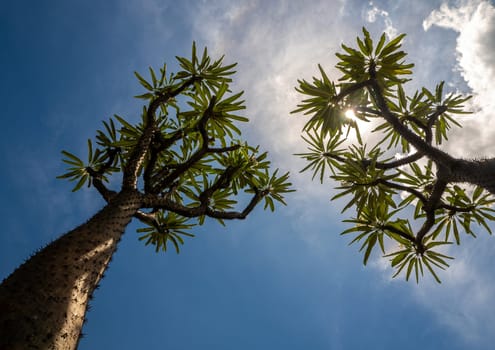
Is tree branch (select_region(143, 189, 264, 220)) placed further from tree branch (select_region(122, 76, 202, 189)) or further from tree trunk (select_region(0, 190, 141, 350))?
tree trunk (select_region(0, 190, 141, 350))

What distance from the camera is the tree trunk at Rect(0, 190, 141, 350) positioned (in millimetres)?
1585

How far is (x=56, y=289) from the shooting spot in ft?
6.15

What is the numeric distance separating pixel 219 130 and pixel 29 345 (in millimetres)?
3266

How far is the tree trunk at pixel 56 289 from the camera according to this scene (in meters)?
1.58

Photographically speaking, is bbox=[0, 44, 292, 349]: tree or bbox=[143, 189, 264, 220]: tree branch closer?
bbox=[0, 44, 292, 349]: tree

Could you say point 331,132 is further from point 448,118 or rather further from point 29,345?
point 29,345

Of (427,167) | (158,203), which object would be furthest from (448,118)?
(158,203)

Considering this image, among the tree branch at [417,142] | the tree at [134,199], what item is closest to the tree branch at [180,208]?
the tree at [134,199]

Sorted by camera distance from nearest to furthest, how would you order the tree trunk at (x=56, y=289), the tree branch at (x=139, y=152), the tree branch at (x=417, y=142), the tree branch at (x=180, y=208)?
the tree trunk at (x=56, y=289) → the tree branch at (x=417, y=142) → the tree branch at (x=139, y=152) → the tree branch at (x=180, y=208)

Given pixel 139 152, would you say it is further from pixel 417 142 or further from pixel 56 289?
pixel 417 142

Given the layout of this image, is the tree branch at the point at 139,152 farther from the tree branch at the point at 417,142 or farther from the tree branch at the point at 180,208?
the tree branch at the point at 417,142

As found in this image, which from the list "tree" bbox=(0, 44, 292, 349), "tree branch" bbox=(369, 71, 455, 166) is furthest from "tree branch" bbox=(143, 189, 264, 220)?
"tree branch" bbox=(369, 71, 455, 166)

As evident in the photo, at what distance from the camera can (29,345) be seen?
4.99 ft

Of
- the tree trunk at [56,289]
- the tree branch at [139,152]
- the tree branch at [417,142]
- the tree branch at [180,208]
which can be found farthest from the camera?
the tree branch at [180,208]
